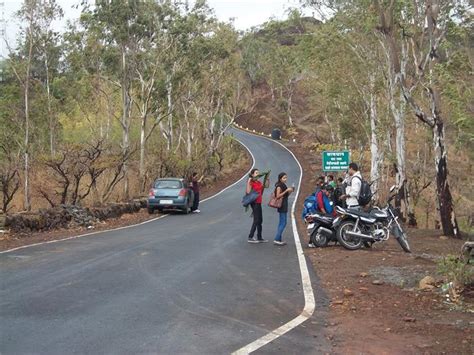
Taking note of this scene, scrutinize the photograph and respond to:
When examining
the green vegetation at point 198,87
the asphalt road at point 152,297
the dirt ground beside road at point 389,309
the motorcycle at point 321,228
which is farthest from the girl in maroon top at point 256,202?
the green vegetation at point 198,87

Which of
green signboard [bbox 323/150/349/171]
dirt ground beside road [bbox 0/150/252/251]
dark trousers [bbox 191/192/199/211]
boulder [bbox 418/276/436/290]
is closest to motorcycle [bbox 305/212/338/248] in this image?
boulder [bbox 418/276/436/290]

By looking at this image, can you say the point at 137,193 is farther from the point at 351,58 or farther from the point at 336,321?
the point at 336,321

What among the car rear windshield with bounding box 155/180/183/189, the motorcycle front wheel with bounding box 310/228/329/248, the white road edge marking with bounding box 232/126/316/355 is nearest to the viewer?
the white road edge marking with bounding box 232/126/316/355

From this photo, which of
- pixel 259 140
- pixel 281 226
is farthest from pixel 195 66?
pixel 259 140

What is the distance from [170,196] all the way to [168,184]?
1.01 metres

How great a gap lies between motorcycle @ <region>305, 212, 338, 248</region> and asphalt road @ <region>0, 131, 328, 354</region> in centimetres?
73

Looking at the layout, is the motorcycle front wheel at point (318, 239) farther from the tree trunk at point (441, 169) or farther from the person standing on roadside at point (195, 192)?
the person standing on roadside at point (195, 192)

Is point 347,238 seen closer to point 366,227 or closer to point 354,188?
point 366,227

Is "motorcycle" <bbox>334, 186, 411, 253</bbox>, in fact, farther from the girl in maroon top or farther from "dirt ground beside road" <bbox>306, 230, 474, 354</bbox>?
the girl in maroon top

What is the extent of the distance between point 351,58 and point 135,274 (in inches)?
884

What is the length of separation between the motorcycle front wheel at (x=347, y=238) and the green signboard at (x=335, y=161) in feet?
46.7

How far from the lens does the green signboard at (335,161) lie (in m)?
27.3

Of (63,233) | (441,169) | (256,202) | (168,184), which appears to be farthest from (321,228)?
(168,184)

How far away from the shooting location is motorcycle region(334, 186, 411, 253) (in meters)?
12.8
